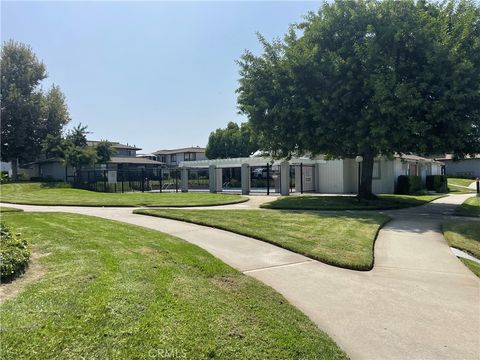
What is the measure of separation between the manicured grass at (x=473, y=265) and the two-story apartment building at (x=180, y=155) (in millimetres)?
56233

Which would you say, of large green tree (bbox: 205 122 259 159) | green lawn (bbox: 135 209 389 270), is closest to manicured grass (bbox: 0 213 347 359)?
green lawn (bbox: 135 209 389 270)

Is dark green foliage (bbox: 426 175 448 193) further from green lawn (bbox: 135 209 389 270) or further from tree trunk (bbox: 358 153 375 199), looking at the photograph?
green lawn (bbox: 135 209 389 270)

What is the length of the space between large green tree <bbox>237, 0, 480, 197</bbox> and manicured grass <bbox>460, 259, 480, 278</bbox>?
7305mm

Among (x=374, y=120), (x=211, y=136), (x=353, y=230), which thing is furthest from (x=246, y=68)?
(x=211, y=136)

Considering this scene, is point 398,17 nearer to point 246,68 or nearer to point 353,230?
point 246,68

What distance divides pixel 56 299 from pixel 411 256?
21.0 ft

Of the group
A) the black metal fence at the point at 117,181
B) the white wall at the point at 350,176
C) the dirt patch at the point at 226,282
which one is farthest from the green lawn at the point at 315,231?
the black metal fence at the point at 117,181

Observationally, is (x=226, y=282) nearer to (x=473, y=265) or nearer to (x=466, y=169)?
(x=473, y=265)

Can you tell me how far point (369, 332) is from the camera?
12.5ft

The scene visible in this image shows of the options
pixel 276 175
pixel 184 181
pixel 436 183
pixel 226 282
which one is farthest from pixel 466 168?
Result: pixel 226 282

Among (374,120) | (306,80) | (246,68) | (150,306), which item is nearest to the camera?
(150,306)

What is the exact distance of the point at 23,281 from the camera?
4289 mm

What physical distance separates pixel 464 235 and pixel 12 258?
9.86 meters

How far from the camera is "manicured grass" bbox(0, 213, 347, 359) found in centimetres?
289
